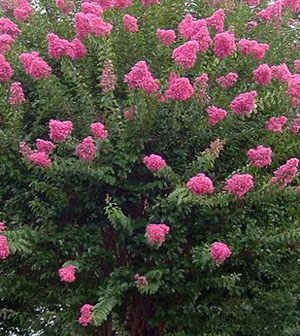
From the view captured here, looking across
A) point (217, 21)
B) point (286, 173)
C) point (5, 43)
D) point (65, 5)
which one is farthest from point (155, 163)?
point (65, 5)

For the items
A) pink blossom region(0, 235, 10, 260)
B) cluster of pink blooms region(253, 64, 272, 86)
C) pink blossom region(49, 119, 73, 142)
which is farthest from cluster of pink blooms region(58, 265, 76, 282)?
cluster of pink blooms region(253, 64, 272, 86)

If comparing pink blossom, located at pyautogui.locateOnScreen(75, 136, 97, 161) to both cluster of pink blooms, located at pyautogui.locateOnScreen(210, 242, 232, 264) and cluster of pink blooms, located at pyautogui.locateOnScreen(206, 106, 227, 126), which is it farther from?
cluster of pink blooms, located at pyautogui.locateOnScreen(210, 242, 232, 264)

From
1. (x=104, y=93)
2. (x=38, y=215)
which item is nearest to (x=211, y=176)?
(x=104, y=93)

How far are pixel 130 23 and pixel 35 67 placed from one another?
70 centimetres

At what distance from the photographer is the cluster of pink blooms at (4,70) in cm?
393

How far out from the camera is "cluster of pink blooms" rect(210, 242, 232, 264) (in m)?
3.48

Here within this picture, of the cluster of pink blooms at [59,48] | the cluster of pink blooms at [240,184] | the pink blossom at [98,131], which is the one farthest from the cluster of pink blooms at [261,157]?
the cluster of pink blooms at [59,48]

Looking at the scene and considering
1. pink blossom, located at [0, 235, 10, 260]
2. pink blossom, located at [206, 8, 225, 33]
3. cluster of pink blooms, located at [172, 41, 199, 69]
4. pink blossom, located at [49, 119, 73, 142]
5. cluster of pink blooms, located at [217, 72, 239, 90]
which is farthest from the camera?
pink blossom, located at [206, 8, 225, 33]

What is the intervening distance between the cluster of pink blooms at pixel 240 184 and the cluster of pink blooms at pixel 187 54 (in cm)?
73

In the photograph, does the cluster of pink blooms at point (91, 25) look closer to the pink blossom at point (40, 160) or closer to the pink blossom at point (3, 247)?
the pink blossom at point (40, 160)

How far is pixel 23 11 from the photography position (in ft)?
14.9

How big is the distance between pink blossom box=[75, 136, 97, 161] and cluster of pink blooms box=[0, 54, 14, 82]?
2.41 ft

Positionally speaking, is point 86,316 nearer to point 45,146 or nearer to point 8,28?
point 45,146

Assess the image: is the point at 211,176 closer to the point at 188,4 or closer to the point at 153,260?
the point at 153,260
